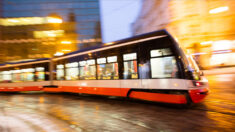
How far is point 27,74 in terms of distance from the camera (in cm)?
1323

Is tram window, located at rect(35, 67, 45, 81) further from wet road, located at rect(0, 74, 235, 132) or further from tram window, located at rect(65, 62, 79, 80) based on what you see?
wet road, located at rect(0, 74, 235, 132)

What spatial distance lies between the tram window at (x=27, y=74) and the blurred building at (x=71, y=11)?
18679mm

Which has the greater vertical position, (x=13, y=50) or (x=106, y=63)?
(x=13, y=50)

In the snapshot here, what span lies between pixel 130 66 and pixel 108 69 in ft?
4.32

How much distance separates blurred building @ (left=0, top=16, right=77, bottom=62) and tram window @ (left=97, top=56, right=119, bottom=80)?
76.8 feet

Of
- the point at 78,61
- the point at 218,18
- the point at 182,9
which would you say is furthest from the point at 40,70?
the point at 218,18

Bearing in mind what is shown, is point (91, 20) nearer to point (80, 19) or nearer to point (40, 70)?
point (80, 19)

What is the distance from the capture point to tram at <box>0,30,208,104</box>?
19.1ft

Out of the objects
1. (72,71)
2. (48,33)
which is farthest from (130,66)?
(48,33)

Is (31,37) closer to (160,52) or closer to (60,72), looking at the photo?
(60,72)

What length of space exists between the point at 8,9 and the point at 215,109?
113 ft

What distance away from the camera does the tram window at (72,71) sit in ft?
33.4

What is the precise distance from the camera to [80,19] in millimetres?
31125

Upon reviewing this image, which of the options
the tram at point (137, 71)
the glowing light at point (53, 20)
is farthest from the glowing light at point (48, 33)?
the tram at point (137, 71)
